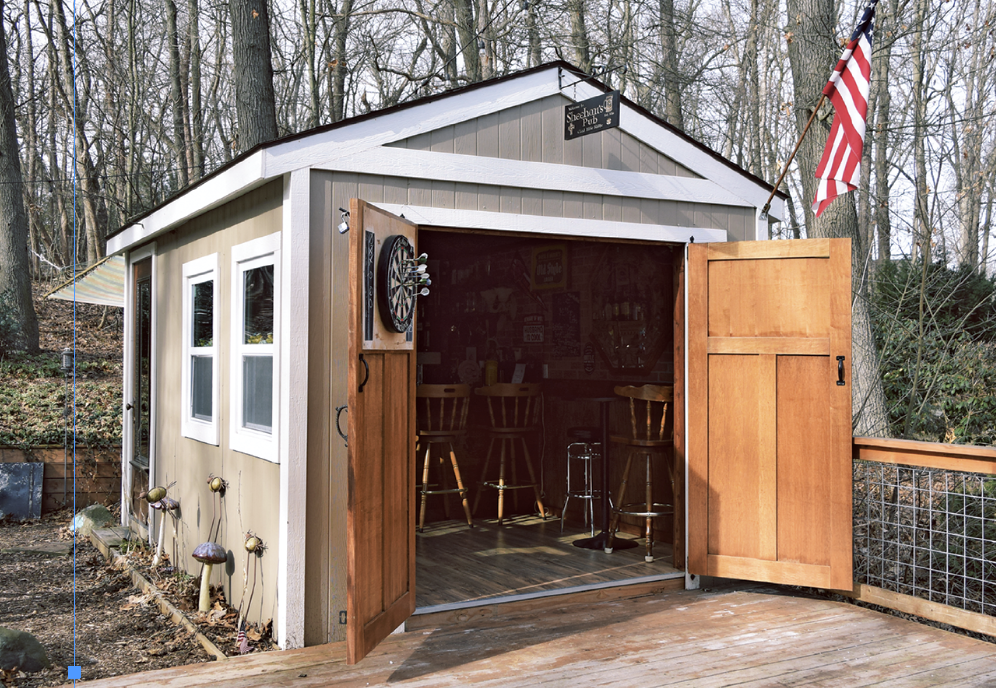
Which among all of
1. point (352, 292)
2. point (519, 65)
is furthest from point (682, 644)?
point (519, 65)

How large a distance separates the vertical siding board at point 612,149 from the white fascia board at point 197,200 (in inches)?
79.2

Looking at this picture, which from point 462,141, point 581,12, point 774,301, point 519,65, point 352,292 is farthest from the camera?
point 519,65

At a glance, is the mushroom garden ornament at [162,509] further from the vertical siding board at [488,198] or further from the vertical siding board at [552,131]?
the vertical siding board at [552,131]

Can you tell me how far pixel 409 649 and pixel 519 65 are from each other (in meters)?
11.1

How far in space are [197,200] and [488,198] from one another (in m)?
1.86

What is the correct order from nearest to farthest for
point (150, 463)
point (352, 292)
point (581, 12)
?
point (352, 292)
point (150, 463)
point (581, 12)

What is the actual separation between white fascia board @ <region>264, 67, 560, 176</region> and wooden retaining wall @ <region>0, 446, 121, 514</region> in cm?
569

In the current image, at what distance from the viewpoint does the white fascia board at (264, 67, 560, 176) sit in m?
4.12

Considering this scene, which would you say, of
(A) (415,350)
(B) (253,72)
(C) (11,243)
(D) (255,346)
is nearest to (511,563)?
(A) (415,350)

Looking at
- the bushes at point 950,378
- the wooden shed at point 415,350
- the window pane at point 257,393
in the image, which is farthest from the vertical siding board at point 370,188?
the bushes at point 950,378

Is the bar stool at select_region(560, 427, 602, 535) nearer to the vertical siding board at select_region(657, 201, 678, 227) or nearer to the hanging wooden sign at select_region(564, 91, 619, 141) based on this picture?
the vertical siding board at select_region(657, 201, 678, 227)

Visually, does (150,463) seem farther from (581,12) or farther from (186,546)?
(581,12)

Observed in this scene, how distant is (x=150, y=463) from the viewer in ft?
22.1

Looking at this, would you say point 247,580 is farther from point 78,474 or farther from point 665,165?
point 78,474
